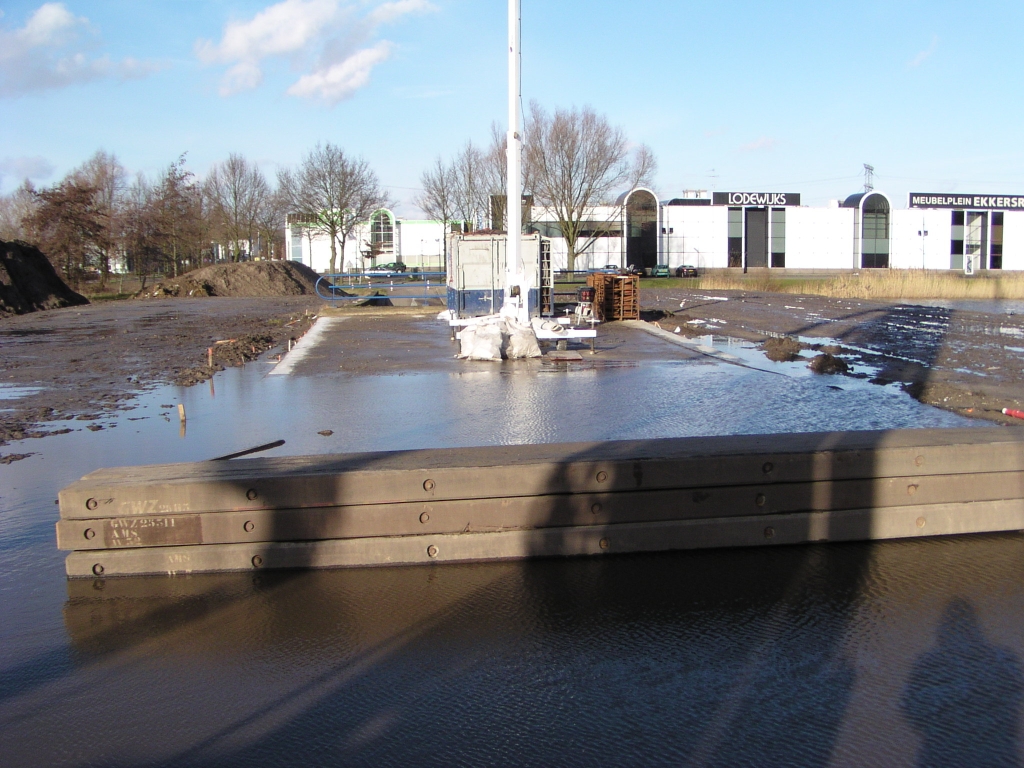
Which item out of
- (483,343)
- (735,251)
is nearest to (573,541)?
(483,343)

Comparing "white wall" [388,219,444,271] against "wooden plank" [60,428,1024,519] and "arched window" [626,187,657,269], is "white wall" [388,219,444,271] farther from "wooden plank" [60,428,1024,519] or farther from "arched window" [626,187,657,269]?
"wooden plank" [60,428,1024,519]

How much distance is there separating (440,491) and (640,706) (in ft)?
7.14

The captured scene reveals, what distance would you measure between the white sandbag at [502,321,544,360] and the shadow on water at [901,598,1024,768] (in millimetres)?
11850

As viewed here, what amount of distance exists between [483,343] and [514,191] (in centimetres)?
365

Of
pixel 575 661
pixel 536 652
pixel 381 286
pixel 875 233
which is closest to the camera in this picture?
pixel 575 661

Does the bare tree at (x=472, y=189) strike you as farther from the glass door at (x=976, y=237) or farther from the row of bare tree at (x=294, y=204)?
the glass door at (x=976, y=237)

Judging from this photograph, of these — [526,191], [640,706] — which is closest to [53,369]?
[640,706]

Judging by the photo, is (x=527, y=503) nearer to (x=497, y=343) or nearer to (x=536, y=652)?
(x=536, y=652)

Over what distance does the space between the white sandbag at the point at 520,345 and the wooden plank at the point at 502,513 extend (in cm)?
1048

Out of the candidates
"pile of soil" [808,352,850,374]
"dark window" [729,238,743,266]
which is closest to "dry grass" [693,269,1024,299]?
"pile of soil" [808,352,850,374]

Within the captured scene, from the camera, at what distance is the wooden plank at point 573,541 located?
18.6ft

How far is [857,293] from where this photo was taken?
3847 centimetres

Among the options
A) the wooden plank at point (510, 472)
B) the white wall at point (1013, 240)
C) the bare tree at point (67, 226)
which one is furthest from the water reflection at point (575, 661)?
the white wall at point (1013, 240)

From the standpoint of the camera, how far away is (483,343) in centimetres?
1625
